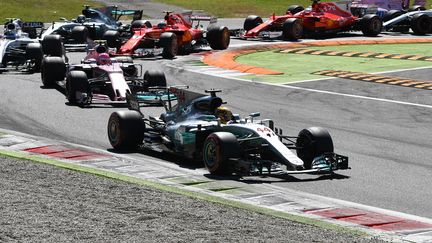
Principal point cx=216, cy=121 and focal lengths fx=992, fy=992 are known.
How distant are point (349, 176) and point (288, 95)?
10.7 m

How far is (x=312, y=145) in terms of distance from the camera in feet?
54.5

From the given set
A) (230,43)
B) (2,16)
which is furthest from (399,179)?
(2,16)

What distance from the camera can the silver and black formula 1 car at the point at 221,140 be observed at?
15.9 metres

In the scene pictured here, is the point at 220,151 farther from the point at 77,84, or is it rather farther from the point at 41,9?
the point at 41,9

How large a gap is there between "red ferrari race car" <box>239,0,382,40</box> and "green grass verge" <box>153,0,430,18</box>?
13657 millimetres

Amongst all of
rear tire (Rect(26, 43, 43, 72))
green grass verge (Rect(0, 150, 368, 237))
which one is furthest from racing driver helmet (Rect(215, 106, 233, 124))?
rear tire (Rect(26, 43, 43, 72))

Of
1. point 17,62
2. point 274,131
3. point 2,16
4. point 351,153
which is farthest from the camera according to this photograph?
point 2,16

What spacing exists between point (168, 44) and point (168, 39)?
0.19 meters

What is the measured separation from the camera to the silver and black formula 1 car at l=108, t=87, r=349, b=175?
15945mm

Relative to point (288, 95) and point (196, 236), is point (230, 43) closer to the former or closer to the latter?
point (288, 95)

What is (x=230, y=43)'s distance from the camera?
41.2m

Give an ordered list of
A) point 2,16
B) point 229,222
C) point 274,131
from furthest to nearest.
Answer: point 2,16 → point 274,131 → point 229,222

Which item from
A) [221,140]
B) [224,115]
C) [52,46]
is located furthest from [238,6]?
[221,140]

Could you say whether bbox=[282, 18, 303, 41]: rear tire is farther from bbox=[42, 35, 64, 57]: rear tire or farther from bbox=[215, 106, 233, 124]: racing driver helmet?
bbox=[215, 106, 233, 124]: racing driver helmet
